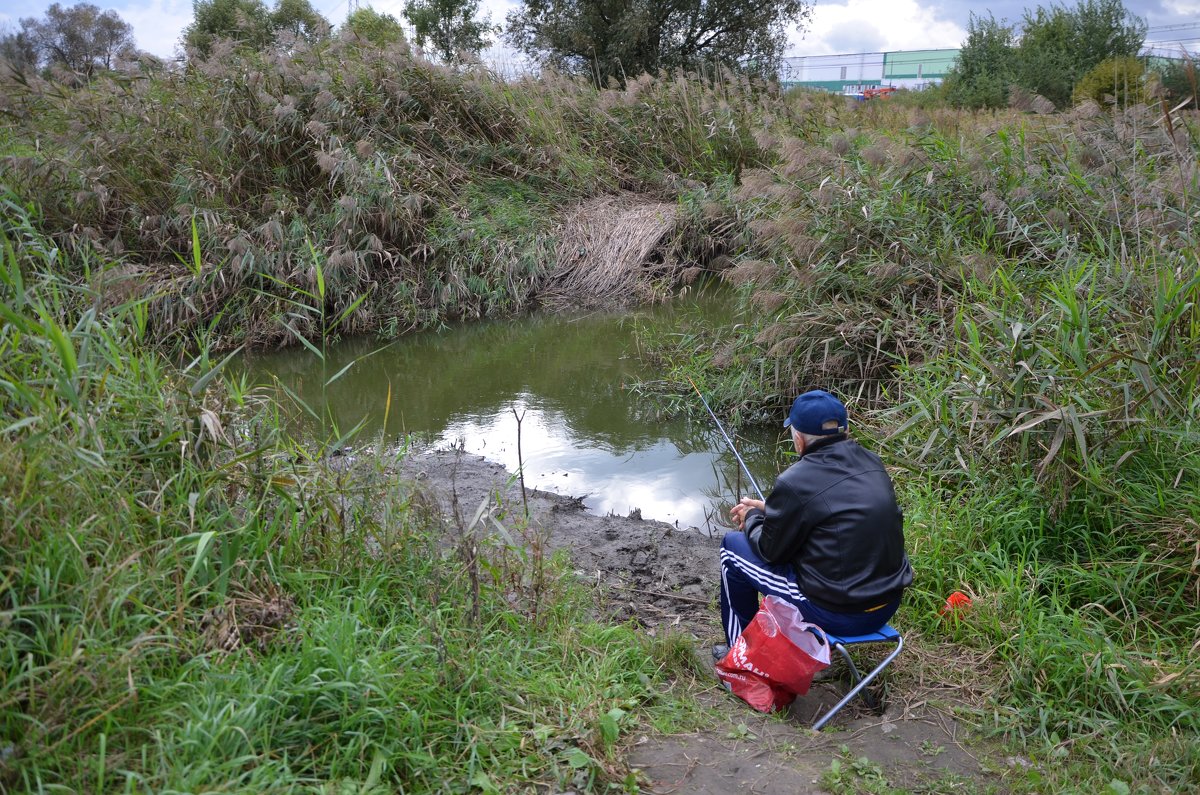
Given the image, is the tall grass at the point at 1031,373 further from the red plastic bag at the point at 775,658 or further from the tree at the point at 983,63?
the tree at the point at 983,63

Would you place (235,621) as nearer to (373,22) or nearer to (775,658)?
(775,658)

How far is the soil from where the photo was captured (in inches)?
108

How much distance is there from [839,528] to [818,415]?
0.44 m

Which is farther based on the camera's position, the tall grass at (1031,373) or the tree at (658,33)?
the tree at (658,33)

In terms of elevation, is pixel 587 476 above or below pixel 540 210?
below

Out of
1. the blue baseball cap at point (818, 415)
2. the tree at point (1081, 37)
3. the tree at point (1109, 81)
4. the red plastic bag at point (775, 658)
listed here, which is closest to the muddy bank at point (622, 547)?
the red plastic bag at point (775, 658)

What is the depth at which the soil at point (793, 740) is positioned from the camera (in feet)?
9.04

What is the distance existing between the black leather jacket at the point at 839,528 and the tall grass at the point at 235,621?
Answer: 25.6 inches

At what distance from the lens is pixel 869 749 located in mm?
3018

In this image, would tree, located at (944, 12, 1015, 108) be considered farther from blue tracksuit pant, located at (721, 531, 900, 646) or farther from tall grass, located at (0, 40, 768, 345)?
blue tracksuit pant, located at (721, 531, 900, 646)

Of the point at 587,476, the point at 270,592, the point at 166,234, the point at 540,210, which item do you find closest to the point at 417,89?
the point at 540,210

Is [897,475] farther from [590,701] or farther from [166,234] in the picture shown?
[166,234]

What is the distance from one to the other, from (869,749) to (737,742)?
466mm

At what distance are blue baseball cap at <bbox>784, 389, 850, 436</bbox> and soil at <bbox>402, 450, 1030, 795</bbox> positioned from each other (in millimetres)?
1017
